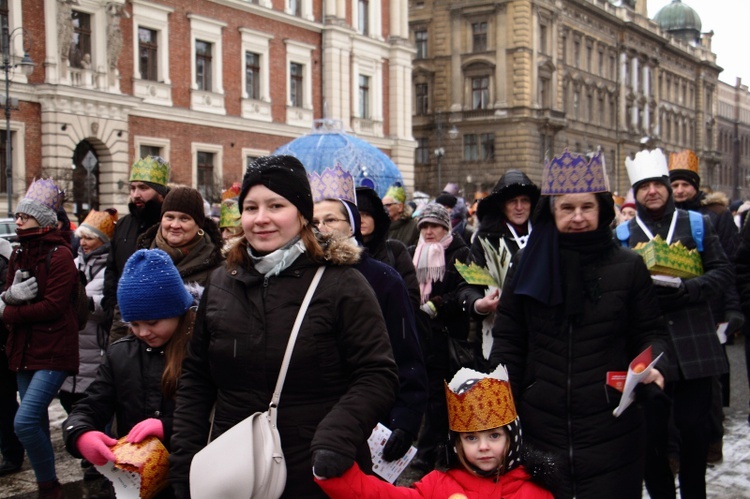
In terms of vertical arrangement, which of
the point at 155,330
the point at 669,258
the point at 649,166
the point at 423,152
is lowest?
the point at 155,330

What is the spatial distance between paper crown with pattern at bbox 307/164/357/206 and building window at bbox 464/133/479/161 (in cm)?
5059

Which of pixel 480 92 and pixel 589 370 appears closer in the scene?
pixel 589 370

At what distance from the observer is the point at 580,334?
3668 mm

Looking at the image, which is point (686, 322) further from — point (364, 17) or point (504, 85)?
point (504, 85)

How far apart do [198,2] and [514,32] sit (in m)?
26.2

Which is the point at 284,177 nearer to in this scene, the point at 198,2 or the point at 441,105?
the point at 198,2

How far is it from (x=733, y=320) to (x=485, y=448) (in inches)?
128

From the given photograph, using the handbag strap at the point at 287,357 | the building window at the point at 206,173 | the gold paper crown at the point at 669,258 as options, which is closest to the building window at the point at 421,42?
the building window at the point at 206,173

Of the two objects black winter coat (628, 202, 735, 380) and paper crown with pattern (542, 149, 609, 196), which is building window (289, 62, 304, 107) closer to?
black winter coat (628, 202, 735, 380)

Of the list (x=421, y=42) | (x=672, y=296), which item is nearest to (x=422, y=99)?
(x=421, y=42)

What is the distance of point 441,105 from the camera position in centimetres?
5584

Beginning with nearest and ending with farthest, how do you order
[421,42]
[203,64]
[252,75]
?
1. [203,64]
2. [252,75]
3. [421,42]

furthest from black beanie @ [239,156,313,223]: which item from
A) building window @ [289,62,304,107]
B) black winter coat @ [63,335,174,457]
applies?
building window @ [289,62,304,107]

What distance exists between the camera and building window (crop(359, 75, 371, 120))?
4005cm
